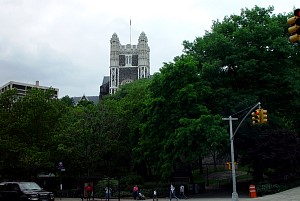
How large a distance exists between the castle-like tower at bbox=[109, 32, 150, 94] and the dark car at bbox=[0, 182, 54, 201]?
15055cm

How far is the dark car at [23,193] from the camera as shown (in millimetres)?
23812

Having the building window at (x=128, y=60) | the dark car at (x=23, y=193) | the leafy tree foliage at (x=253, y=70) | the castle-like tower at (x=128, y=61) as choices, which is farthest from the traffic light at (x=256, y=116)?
the building window at (x=128, y=60)

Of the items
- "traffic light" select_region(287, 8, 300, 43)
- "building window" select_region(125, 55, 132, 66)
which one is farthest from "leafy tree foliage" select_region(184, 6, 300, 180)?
"building window" select_region(125, 55, 132, 66)

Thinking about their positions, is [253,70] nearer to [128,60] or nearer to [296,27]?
[296,27]

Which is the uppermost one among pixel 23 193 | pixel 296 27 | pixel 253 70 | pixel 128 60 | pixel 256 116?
pixel 128 60

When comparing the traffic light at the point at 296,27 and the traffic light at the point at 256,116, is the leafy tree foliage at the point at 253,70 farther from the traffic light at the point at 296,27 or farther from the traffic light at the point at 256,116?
the traffic light at the point at 296,27

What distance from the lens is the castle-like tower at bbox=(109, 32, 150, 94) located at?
180750mm

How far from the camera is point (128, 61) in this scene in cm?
18800

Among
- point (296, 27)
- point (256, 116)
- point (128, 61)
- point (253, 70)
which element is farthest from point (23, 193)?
point (128, 61)

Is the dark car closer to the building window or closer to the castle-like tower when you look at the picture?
the castle-like tower

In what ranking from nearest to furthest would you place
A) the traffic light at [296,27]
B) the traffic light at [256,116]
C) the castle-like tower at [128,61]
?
the traffic light at [296,27] < the traffic light at [256,116] < the castle-like tower at [128,61]

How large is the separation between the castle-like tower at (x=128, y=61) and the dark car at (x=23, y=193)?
150554mm

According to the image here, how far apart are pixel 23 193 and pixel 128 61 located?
16573 centimetres

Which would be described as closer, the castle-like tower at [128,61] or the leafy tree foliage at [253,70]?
the leafy tree foliage at [253,70]
